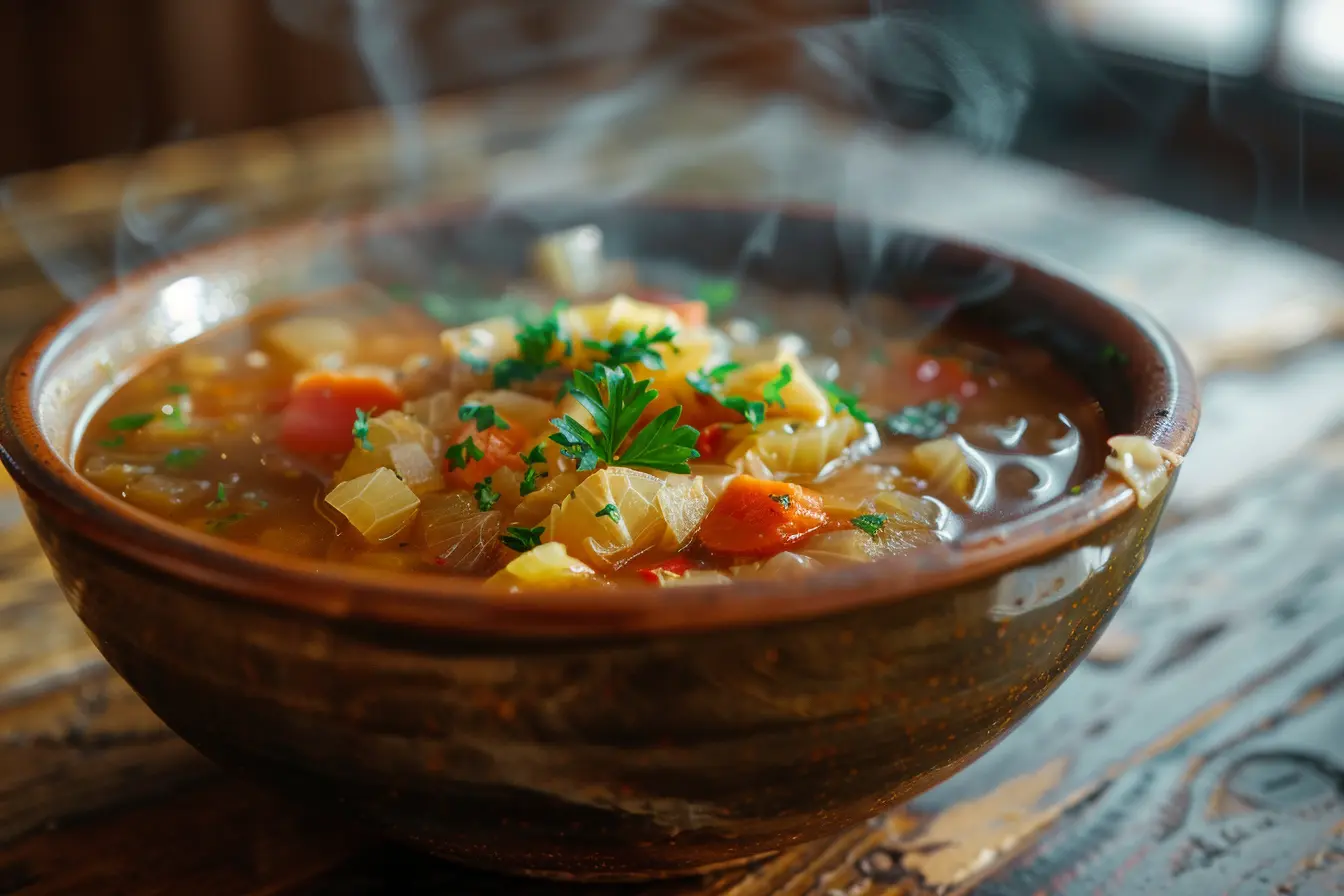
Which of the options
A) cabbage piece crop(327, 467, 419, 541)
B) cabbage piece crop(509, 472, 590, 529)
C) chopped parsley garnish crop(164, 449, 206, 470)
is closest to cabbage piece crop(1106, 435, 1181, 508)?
cabbage piece crop(509, 472, 590, 529)

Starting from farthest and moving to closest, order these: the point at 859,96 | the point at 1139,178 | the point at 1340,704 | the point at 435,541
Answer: the point at 859,96, the point at 1139,178, the point at 1340,704, the point at 435,541

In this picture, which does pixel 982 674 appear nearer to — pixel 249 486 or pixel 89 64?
pixel 249 486

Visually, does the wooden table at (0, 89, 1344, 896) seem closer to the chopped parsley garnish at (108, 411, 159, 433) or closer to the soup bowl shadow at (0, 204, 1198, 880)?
the soup bowl shadow at (0, 204, 1198, 880)

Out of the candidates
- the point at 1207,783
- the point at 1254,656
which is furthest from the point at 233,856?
the point at 1254,656

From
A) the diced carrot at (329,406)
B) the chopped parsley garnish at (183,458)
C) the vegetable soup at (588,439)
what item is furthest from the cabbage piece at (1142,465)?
the chopped parsley garnish at (183,458)

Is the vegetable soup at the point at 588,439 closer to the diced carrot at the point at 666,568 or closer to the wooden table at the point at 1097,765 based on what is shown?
the diced carrot at the point at 666,568

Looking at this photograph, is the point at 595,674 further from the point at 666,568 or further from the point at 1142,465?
the point at 1142,465
